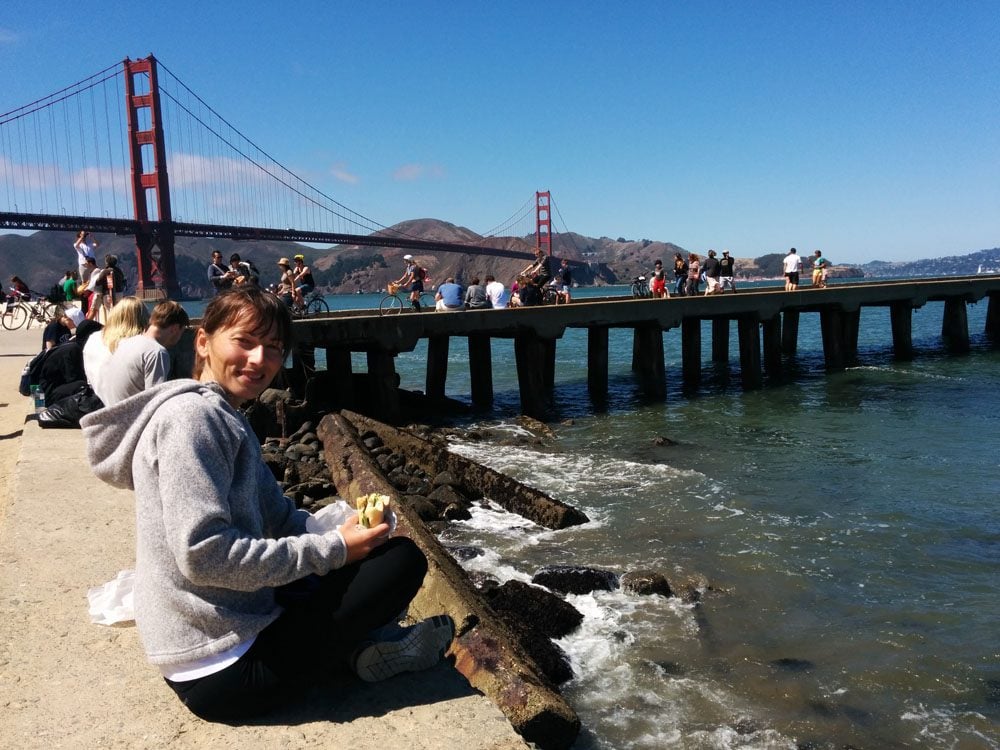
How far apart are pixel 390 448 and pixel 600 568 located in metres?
4.06

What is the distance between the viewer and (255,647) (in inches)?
93.3

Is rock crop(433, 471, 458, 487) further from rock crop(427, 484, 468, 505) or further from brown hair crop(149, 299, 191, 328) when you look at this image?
brown hair crop(149, 299, 191, 328)

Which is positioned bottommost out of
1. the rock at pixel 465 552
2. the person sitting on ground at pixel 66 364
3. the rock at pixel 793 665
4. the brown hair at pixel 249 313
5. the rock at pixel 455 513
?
the rock at pixel 793 665

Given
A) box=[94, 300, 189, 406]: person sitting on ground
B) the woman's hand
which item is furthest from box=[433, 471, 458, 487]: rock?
the woman's hand

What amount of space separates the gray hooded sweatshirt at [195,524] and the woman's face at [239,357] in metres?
0.08

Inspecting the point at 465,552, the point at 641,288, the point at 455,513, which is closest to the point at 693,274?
the point at 641,288

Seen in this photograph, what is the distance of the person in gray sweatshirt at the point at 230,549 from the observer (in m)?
2.08

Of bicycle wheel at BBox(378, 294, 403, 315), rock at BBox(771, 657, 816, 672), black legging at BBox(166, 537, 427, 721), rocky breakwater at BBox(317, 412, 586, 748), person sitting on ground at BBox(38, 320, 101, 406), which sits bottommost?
rock at BBox(771, 657, 816, 672)

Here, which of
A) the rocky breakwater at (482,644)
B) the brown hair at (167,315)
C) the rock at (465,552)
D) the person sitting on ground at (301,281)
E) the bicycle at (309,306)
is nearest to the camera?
the rocky breakwater at (482,644)

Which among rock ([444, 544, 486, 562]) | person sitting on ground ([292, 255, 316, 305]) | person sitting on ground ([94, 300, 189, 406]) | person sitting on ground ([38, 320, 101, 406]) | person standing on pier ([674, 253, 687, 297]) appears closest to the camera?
person sitting on ground ([94, 300, 189, 406])

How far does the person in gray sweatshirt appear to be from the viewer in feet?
6.83

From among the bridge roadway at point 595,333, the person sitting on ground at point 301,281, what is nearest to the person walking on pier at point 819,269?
the bridge roadway at point 595,333

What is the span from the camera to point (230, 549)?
6.91 feet

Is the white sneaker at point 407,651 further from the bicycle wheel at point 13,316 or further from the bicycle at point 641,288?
the bicycle wheel at point 13,316
